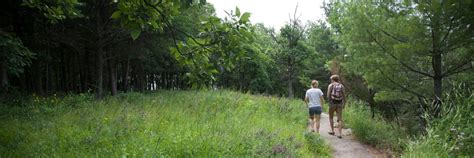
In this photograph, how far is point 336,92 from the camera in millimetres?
10336

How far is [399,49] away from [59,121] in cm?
799

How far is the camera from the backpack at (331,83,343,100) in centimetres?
1030

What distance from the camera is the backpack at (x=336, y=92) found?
33.8ft

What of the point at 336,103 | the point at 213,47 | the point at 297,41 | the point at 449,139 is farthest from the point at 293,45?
the point at 213,47

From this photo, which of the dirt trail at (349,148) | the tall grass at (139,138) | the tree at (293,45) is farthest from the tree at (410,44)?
the tree at (293,45)

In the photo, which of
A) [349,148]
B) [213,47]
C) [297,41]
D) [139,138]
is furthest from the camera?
[297,41]

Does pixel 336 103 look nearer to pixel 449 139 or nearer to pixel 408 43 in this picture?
pixel 408 43

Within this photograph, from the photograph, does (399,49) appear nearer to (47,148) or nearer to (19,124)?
(47,148)

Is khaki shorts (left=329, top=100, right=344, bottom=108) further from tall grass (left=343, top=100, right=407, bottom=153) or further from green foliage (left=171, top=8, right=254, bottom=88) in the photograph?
green foliage (left=171, top=8, right=254, bottom=88)

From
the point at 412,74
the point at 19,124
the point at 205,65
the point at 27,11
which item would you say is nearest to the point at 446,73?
the point at 412,74

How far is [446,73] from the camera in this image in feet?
28.6

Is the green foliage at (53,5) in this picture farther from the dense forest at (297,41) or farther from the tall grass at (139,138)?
the tall grass at (139,138)

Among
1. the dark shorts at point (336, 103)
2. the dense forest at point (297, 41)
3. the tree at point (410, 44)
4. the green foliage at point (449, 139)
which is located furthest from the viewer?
the dark shorts at point (336, 103)

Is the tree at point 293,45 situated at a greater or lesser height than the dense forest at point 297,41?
greater
